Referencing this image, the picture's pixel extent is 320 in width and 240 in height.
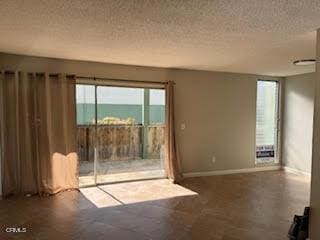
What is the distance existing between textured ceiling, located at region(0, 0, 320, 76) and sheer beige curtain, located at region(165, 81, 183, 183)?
98 cm

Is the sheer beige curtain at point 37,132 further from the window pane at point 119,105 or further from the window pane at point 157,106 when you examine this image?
the window pane at point 157,106

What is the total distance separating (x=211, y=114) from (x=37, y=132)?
3.52 m

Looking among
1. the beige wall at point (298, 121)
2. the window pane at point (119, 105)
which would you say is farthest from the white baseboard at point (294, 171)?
the window pane at point (119, 105)

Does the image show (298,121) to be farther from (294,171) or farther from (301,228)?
(301,228)

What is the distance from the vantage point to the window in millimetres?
6621

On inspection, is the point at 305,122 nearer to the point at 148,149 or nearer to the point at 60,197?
the point at 148,149

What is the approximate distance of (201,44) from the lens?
3533mm

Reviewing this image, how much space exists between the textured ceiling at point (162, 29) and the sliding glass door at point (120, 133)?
0.87 m

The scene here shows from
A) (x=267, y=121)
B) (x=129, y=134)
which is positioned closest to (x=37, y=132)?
(x=129, y=134)

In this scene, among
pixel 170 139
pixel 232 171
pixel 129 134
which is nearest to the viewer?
pixel 170 139

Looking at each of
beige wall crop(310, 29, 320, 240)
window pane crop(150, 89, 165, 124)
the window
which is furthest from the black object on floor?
the window

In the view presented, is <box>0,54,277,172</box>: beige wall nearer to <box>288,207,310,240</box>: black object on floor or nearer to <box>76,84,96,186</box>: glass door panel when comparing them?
<box>76,84,96,186</box>: glass door panel

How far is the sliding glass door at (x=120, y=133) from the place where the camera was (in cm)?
504

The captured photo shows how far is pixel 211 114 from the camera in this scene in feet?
19.7
